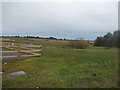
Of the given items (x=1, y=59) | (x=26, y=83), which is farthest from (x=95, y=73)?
(x=1, y=59)

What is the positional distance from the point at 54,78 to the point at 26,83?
118cm

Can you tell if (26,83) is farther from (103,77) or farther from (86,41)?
(86,41)

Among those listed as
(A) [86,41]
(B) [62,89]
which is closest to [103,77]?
(B) [62,89]

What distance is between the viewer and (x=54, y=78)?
328 inches

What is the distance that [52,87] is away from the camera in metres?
7.04

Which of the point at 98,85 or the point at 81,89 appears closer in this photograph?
the point at 81,89

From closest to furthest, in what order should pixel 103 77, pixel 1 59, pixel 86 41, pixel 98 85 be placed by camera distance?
pixel 98 85
pixel 103 77
pixel 1 59
pixel 86 41

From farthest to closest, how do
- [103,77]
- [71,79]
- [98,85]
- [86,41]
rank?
1. [86,41]
2. [103,77]
3. [71,79]
4. [98,85]

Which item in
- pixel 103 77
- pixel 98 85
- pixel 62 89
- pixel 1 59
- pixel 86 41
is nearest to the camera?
pixel 62 89

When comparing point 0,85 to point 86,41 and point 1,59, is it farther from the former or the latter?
point 86,41

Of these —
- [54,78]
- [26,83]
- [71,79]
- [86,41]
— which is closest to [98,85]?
[71,79]

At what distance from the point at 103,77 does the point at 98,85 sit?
136 cm

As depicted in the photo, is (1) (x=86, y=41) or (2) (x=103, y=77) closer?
(2) (x=103, y=77)

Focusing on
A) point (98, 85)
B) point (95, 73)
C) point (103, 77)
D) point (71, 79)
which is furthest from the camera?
point (95, 73)
